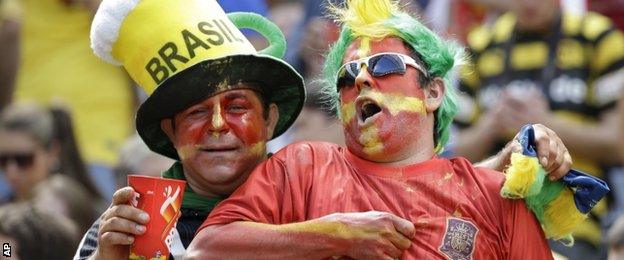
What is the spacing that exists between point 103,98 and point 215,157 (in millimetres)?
4164

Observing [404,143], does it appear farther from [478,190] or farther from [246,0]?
[246,0]

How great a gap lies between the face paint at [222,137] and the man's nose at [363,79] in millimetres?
474

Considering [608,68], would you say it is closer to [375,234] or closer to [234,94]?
[234,94]

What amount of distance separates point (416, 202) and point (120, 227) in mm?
896

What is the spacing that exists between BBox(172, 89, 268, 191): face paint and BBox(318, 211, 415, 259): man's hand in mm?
Result: 594

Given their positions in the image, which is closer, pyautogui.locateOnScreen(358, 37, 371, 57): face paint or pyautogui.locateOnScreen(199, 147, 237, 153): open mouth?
pyautogui.locateOnScreen(358, 37, 371, 57): face paint

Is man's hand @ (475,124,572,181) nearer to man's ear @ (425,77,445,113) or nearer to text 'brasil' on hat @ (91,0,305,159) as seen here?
man's ear @ (425,77,445,113)

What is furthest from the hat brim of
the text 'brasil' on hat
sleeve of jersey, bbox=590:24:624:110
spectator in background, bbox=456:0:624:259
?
sleeve of jersey, bbox=590:24:624:110

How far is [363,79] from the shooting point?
5188 mm

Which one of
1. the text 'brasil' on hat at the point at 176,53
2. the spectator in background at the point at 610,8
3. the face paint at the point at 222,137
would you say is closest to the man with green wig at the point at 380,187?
the face paint at the point at 222,137

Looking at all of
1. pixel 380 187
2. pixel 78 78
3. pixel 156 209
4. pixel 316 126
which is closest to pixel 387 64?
pixel 380 187

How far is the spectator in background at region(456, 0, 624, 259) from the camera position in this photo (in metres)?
7.84

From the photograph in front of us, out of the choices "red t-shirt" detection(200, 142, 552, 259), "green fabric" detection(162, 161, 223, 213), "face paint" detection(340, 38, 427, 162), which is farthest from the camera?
"green fabric" detection(162, 161, 223, 213)

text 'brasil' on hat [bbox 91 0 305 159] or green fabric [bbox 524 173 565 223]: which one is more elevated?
text 'brasil' on hat [bbox 91 0 305 159]
